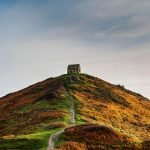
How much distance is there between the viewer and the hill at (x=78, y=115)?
2835 inches

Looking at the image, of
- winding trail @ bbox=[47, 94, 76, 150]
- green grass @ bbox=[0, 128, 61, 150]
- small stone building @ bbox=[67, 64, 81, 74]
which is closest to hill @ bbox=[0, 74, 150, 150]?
green grass @ bbox=[0, 128, 61, 150]

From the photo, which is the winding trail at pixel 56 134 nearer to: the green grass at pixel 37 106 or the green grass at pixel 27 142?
the green grass at pixel 27 142

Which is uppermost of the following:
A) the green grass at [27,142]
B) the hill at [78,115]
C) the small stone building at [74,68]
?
the small stone building at [74,68]

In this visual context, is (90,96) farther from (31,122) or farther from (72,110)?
(31,122)

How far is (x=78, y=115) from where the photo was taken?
A: 93188 mm

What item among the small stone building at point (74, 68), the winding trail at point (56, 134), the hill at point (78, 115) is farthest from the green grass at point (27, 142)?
the small stone building at point (74, 68)

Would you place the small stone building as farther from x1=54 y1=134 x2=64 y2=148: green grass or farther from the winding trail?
x1=54 y1=134 x2=64 y2=148: green grass

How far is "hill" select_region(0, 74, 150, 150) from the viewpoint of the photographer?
7200 centimetres

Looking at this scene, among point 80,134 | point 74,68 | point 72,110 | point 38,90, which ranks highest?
point 74,68

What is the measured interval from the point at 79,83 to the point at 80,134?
178ft

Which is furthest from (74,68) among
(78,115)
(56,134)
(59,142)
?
(59,142)

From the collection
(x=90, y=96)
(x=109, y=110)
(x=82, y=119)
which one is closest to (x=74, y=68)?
(x=90, y=96)

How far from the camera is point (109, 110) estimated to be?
10838 cm

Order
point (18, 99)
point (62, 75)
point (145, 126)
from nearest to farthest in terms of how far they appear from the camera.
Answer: point (145, 126) < point (18, 99) < point (62, 75)
